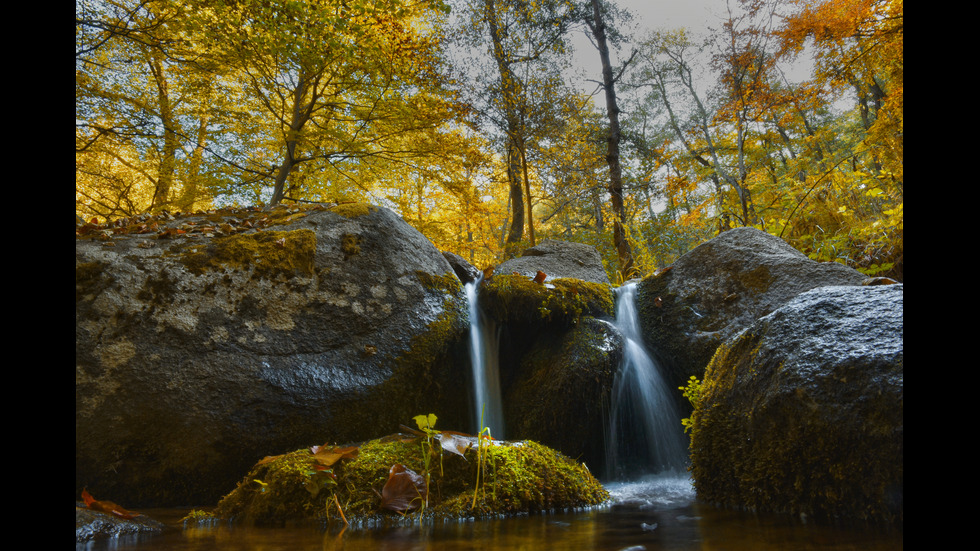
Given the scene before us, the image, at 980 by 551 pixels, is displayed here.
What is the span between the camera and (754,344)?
8.76 feet

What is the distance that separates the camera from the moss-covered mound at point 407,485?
2293mm

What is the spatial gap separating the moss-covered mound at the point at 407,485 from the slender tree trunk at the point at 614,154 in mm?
7190

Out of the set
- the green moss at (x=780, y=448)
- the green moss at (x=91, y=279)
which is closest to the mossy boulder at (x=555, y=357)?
the green moss at (x=780, y=448)

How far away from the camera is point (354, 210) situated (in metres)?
5.04

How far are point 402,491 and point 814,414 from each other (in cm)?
205

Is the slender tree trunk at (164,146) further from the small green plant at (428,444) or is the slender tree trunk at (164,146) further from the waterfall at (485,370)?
the small green plant at (428,444)

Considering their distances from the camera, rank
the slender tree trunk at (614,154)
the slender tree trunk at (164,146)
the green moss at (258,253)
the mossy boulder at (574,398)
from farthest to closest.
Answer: the slender tree trunk at (614,154) → the slender tree trunk at (164,146) → the mossy boulder at (574,398) → the green moss at (258,253)

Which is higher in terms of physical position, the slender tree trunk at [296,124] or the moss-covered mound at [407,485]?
the slender tree trunk at [296,124]

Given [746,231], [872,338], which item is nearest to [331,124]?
[746,231]

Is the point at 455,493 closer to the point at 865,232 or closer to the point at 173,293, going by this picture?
the point at 173,293

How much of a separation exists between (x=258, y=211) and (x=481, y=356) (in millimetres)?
3365

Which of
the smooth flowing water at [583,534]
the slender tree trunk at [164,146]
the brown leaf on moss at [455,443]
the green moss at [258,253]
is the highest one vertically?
the slender tree trunk at [164,146]

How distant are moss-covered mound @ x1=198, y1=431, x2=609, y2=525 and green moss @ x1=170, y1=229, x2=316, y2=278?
200cm

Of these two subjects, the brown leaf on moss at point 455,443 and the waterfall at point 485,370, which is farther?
the waterfall at point 485,370
